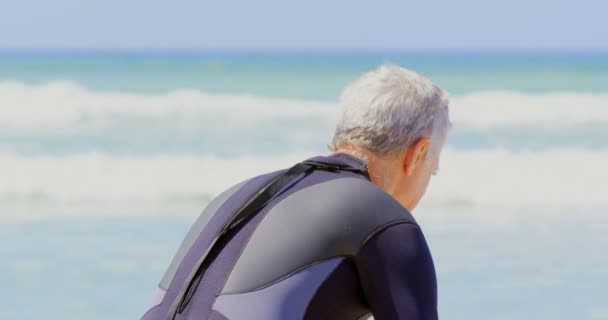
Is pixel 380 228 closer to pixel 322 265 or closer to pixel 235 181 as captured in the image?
pixel 322 265

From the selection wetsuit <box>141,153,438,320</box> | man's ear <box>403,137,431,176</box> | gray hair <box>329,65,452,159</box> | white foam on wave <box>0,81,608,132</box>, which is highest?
gray hair <box>329,65,452,159</box>

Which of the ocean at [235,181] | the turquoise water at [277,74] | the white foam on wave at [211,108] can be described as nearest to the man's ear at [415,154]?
the ocean at [235,181]

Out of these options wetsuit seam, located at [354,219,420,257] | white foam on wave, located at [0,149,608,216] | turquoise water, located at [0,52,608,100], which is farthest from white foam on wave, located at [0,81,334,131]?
wetsuit seam, located at [354,219,420,257]

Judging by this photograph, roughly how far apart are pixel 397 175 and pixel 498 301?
3376 mm

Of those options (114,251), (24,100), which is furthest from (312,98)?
(114,251)

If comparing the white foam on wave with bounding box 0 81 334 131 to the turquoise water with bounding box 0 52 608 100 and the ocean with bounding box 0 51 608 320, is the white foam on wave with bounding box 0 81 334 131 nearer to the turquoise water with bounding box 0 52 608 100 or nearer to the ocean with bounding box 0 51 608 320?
the ocean with bounding box 0 51 608 320

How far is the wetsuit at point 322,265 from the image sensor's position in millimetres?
1908

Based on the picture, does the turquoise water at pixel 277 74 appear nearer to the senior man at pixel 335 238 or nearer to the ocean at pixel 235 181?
the ocean at pixel 235 181

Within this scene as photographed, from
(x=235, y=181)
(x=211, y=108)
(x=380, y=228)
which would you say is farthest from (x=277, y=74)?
(x=380, y=228)

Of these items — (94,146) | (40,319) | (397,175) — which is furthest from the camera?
(94,146)

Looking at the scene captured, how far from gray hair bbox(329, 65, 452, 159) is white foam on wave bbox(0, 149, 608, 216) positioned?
625 cm

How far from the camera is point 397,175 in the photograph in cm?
212

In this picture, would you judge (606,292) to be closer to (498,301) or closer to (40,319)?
(498,301)

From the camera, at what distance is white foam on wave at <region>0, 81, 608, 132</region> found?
45.2ft
